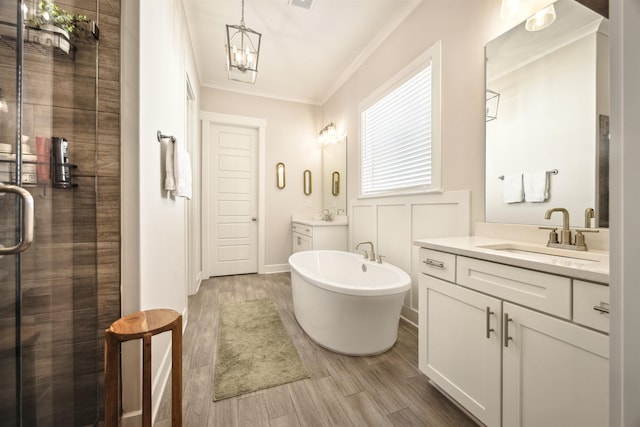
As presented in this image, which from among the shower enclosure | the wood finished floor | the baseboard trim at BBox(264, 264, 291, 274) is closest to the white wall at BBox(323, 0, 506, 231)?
the wood finished floor

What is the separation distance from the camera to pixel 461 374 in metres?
1.27

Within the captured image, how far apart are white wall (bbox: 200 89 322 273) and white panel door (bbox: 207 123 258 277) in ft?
0.74

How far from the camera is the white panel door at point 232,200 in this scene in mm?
3832

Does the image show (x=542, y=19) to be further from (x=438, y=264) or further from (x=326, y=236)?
(x=326, y=236)

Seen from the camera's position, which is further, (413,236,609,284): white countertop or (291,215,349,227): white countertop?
(291,215,349,227): white countertop

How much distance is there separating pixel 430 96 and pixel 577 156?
3.80 ft

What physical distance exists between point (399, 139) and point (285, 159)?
2087 mm

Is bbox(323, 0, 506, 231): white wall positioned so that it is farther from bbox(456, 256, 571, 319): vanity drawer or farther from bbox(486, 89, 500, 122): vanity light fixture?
bbox(456, 256, 571, 319): vanity drawer

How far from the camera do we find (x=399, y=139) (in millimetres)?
2553

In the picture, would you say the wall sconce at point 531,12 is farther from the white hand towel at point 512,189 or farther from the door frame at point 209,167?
the door frame at point 209,167

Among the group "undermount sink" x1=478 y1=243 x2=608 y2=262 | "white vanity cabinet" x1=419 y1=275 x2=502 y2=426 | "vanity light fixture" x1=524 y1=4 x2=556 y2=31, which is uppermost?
"vanity light fixture" x1=524 y1=4 x2=556 y2=31

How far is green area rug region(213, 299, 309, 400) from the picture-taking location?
5.16 ft

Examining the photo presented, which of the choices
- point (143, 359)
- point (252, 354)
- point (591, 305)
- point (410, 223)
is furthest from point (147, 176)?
point (410, 223)

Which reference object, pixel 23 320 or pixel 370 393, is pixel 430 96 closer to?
pixel 370 393
